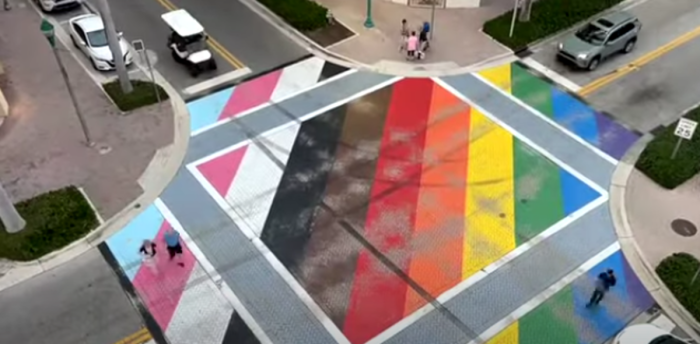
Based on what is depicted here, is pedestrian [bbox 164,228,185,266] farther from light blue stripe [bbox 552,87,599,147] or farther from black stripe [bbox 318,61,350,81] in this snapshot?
light blue stripe [bbox 552,87,599,147]

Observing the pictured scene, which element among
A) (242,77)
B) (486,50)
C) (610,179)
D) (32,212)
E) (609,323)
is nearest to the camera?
(609,323)

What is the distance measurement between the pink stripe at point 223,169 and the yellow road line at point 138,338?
5.35m

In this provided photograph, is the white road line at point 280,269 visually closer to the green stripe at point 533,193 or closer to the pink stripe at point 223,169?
the pink stripe at point 223,169

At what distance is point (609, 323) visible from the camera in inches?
688

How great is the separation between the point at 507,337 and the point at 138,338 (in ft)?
31.4

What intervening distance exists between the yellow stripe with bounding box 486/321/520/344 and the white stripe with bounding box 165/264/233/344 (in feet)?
23.1

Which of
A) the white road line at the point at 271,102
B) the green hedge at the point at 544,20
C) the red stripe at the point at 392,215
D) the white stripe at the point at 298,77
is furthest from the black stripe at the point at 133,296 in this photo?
the green hedge at the point at 544,20

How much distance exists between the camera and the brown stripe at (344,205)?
60.0ft

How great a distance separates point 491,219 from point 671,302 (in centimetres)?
543

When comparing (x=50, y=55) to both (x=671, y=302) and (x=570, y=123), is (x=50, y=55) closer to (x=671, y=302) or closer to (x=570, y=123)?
(x=570, y=123)

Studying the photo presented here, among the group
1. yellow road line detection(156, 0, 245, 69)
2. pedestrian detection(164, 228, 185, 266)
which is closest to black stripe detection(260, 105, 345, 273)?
pedestrian detection(164, 228, 185, 266)

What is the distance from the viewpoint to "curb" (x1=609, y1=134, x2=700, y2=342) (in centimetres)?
1750

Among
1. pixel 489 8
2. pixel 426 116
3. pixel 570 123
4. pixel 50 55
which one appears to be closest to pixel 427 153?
pixel 426 116

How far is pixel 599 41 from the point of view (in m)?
26.2
